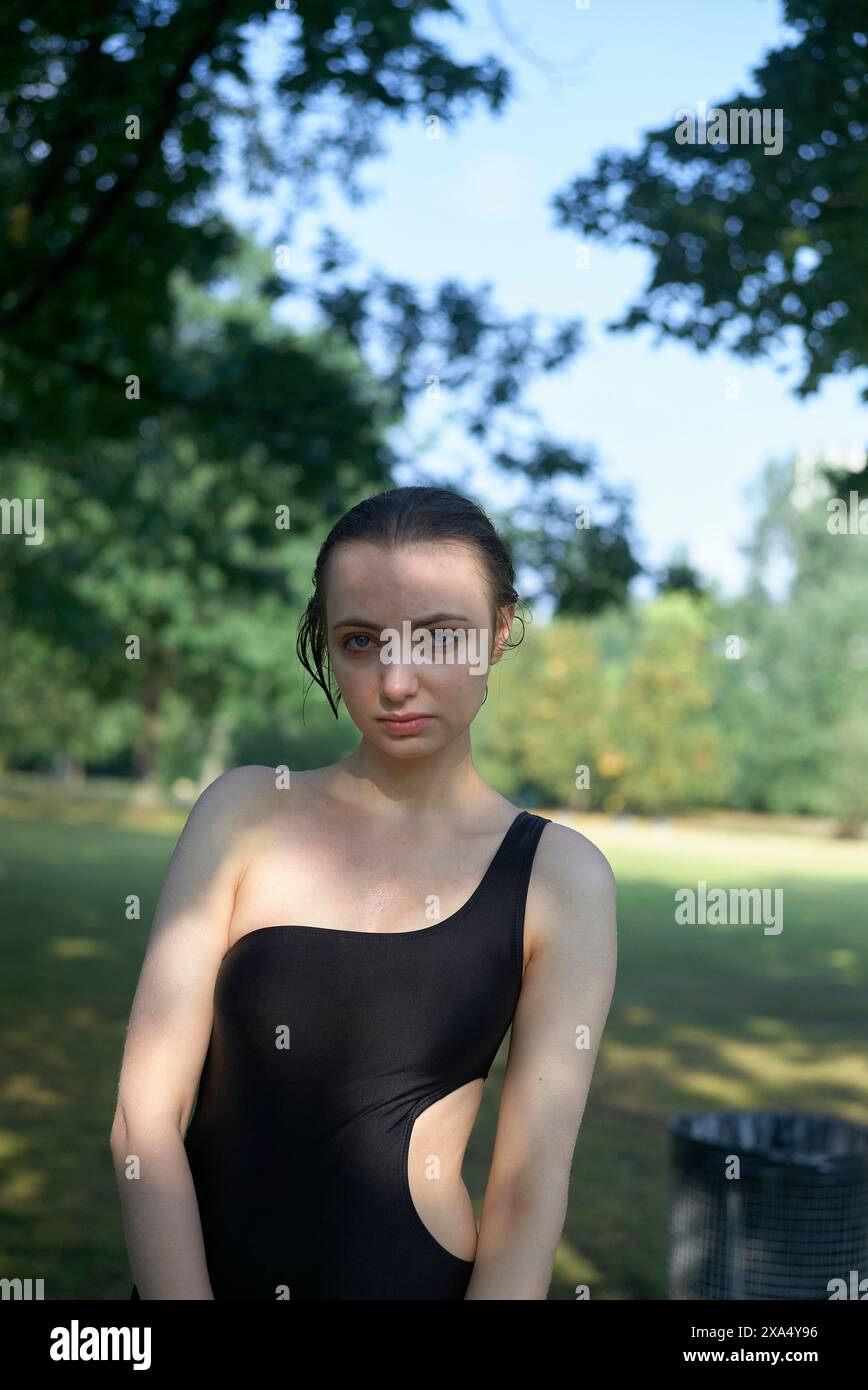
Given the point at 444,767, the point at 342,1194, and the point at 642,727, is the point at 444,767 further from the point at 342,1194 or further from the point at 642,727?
the point at 642,727

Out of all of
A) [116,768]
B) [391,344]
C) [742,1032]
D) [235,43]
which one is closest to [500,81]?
[235,43]

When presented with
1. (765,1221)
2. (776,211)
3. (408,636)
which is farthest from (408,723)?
(776,211)

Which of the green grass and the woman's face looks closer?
the woman's face

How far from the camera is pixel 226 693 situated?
118 feet

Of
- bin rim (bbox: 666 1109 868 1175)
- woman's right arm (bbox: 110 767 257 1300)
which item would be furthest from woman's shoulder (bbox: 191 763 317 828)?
bin rim (bbox: 666 1109 868 1175)

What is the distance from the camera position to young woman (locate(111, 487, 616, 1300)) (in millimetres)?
1490

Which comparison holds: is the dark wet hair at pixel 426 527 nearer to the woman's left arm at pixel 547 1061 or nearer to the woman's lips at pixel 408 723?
the woman's lips at pixel 408 723

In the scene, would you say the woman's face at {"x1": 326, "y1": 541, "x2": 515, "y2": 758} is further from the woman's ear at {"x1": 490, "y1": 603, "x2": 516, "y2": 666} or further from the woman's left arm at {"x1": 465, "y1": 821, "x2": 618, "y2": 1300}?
the woman's left arm at {"x1": 465, "y1": 821, "x2": 618, "y2": 1300}

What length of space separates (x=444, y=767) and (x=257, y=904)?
27cm

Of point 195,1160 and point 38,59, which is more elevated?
point 38,59

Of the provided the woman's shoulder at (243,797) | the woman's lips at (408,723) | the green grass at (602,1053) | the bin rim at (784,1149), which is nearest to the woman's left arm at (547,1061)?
the woman's lips at (408,723)

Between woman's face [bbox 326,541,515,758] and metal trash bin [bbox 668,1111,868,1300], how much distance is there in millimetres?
3481

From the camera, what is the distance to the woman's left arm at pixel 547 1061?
4.95 ft

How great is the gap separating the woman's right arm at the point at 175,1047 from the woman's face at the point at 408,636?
20cm
